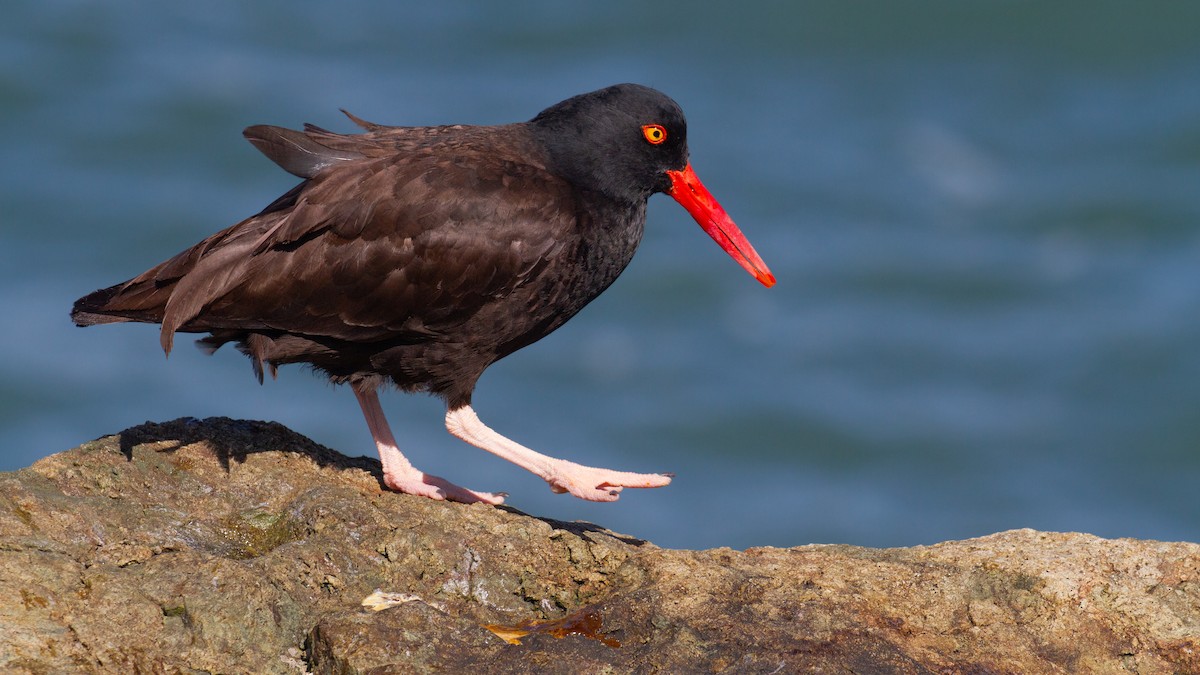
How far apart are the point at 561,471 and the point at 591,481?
0.14 m

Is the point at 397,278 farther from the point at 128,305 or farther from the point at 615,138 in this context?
the point at 615,138

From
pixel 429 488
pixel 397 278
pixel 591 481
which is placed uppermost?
pixel 397 278

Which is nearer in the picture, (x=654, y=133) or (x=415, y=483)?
(x=415, y=483)

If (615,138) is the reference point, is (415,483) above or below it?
below

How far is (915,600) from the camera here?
4.36 meters

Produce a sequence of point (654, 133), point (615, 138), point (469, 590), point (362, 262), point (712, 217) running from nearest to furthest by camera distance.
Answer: point (469, 590), point (362, 262), point (615, 138), point (654, 133), point (712, 217)

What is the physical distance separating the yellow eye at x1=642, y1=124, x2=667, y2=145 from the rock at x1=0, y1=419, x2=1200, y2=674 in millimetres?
2114

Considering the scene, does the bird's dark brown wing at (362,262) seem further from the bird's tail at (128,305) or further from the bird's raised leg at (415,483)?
the bird's raised leg at (415,483)

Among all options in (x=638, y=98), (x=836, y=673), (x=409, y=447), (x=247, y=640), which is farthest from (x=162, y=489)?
(x=409, y=447)

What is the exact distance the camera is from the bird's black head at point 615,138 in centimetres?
608

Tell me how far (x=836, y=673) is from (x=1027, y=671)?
64 cm

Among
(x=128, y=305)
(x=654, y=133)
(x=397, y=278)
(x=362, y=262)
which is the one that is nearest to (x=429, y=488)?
(x=397, y=278)

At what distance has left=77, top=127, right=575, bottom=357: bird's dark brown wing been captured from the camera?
5445 mm

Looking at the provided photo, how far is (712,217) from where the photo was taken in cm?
672
